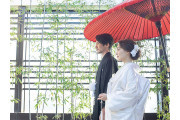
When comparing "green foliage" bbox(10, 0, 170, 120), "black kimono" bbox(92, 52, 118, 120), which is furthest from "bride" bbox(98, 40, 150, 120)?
"green foliage" bbox(10, 0, 170, 120)

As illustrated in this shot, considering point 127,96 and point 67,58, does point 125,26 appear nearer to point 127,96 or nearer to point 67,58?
point 127,96

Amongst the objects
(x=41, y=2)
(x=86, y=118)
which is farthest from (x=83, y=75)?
(x=41, y=2)

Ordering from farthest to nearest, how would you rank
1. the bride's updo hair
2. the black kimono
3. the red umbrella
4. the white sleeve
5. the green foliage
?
the green foliage → the black kimono → the red umbrella → the bride's updo hair → the white sleeve

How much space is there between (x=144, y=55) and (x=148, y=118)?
1.36m

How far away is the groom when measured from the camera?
95.2 inches

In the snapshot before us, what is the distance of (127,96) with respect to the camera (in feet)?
6.37

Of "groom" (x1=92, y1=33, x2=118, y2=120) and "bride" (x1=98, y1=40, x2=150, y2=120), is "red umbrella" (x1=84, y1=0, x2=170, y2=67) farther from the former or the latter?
"bride" (x1=98, y1=40, x2=150, y2=120)

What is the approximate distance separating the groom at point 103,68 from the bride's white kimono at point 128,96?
0.33 m

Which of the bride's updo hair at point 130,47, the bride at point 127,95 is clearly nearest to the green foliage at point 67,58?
the bride's updo hair at point 130,47

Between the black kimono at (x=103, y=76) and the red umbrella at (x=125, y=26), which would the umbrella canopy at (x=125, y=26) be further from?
the black kimono at (x=103, y=76)

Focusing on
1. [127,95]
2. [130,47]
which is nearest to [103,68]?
[130,47]

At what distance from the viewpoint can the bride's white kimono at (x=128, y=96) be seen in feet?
6.40
